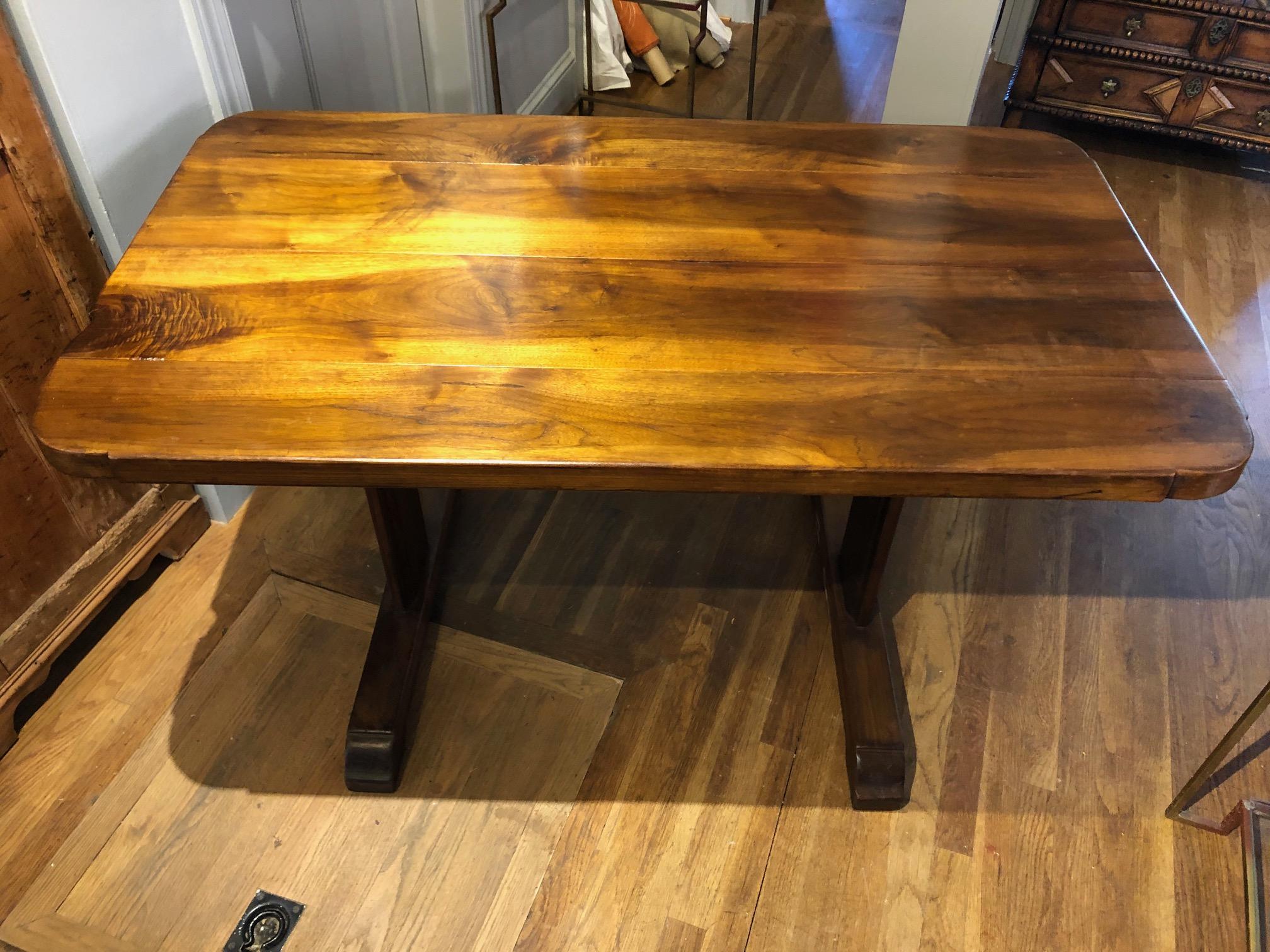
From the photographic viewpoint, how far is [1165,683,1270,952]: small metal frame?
4.28 feet

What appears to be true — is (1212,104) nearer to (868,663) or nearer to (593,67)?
(593,67)

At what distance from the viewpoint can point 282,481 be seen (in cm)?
94

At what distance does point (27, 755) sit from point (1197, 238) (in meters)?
2.96

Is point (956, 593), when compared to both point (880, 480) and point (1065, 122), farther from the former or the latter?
point (1065, 122)

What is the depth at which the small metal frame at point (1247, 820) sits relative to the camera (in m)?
1.30

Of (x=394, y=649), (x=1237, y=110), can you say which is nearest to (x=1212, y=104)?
(x=1237, y=110)

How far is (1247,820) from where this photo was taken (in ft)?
4.59

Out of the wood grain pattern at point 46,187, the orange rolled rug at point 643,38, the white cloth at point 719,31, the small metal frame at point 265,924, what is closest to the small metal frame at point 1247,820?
the small metal frame at point 265,924

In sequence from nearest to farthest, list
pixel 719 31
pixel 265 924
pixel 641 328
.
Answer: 1. pixel 641 328
2. pixel 265 924
3. pixel 719 31

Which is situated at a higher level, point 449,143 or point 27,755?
point 449,143

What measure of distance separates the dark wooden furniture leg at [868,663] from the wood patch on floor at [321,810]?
39cm

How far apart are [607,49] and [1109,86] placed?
1530 mm

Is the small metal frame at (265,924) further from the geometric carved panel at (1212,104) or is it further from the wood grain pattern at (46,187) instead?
the geometric carved panel at (1212,104)

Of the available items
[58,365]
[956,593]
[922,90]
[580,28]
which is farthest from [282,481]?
[580,28]
